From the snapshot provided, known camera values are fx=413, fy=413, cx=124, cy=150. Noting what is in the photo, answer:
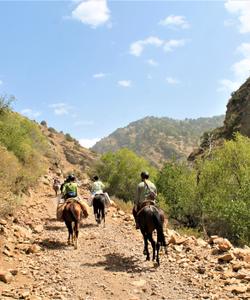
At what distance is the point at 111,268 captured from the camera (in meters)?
11.5

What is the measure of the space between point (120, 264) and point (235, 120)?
6343 centimetres

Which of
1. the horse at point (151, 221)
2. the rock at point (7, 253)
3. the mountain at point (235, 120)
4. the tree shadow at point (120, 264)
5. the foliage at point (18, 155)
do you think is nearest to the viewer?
the tree shadow at point (120, 264)

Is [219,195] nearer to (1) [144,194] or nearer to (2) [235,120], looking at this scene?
(1) [144,194]

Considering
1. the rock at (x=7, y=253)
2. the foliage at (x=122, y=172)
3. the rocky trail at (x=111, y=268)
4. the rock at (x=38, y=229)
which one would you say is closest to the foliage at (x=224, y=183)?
the rock at (x=38, y=229)

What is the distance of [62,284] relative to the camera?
33.4ft

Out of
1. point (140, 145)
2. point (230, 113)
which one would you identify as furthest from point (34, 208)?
point (140, 145)

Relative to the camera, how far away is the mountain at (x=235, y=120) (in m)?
68.1

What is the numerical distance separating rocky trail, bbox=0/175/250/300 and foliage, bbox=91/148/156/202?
106 feet

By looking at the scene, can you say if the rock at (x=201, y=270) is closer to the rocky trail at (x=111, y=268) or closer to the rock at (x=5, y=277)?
the rocky trail at (x=111, y=268)

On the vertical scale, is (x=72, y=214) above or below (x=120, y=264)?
above

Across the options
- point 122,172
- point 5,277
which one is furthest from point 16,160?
point 122,172

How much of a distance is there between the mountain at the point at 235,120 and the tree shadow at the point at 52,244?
170ft

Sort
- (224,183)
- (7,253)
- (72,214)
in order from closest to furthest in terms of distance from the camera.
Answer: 1. (7,253)
2. (72,214)
3. (224,183)

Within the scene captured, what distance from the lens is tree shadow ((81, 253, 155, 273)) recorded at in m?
11.3
